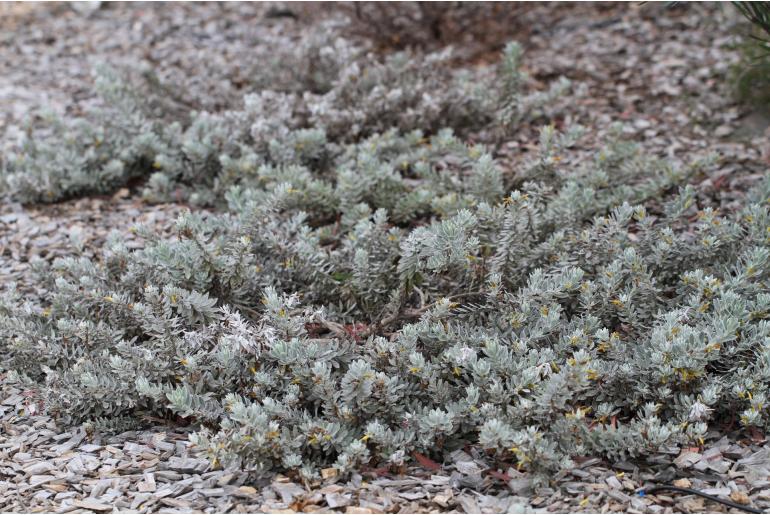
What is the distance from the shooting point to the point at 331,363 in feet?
7.95

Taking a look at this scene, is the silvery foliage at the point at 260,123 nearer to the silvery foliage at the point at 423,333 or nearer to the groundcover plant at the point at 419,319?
the groundcover plant at the point at 419,319

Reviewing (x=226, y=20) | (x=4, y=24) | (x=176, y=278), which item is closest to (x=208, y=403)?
(x=176, y=278)

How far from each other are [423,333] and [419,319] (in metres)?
0.23

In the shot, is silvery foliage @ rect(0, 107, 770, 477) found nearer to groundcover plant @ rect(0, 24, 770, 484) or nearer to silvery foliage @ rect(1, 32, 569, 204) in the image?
groundcover plant @ rect(0, 24, 770, 484)

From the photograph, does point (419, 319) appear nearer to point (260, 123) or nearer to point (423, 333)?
point (423, 333)

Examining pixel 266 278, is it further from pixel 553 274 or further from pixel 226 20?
pixel 226 20

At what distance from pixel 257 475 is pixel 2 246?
1971 mm

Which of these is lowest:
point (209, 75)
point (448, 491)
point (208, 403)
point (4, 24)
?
point (448, 491)

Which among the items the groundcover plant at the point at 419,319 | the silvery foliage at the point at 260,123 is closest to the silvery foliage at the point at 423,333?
the groundcover plant at the point at 419,319

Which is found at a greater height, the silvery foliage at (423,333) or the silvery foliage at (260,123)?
the silvery foliage at (260,123)

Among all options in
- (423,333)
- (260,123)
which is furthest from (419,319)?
(260,123)

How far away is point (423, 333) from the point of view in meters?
2.47

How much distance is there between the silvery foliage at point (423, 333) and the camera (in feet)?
7.41

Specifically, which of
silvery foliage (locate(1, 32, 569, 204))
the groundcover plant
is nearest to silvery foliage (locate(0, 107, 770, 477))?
the groundcover plant
